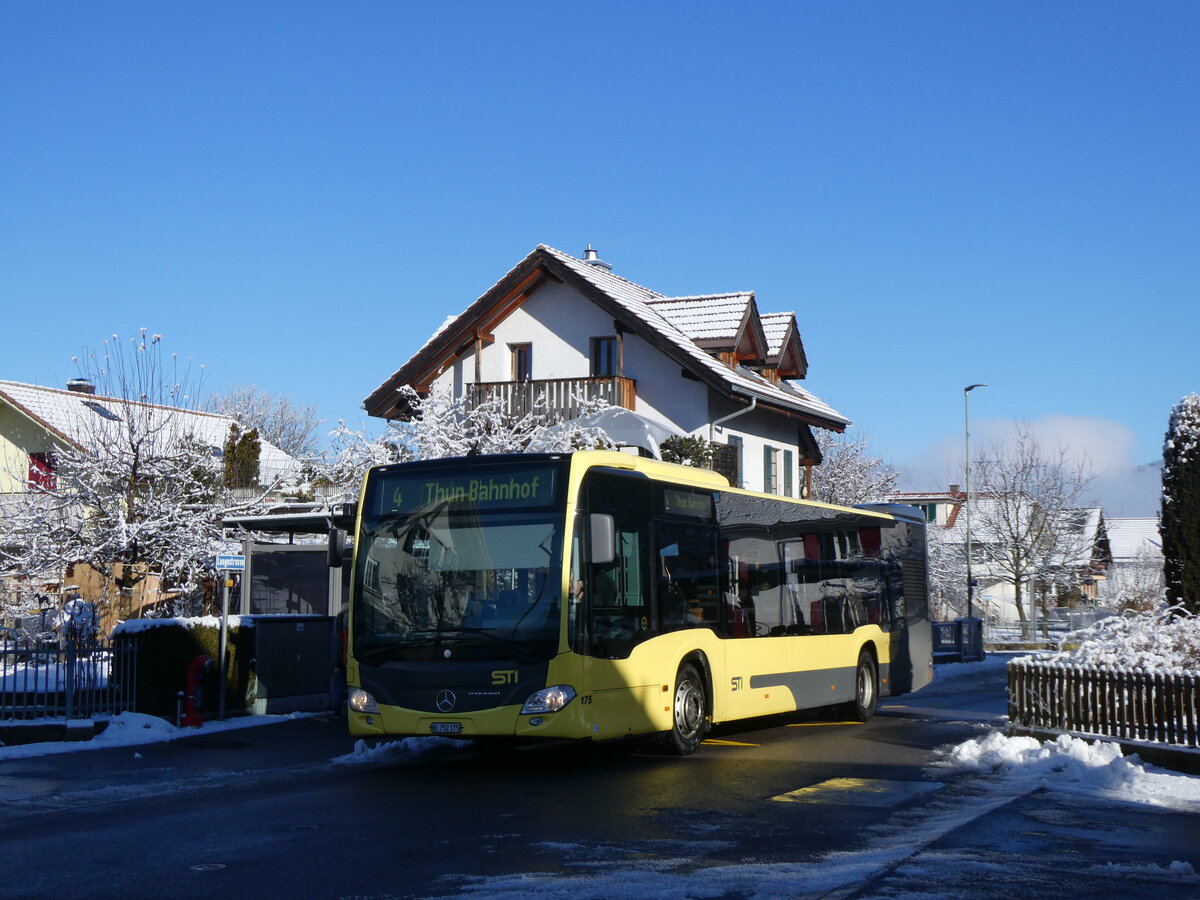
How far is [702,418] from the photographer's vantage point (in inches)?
1407

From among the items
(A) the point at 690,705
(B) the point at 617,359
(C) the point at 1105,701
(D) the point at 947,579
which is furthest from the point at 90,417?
(D) the point at 947,579

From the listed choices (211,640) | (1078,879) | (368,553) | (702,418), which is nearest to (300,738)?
(211,640)

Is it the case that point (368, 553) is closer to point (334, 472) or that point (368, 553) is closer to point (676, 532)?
point (676, 532)

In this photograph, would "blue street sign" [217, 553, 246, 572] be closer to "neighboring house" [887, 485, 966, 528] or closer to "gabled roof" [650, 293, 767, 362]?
"gabled roof" [650, 293, 767, 362]

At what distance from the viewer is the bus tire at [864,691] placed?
20.8 m

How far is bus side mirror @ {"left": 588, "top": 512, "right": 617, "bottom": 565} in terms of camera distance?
1355cm

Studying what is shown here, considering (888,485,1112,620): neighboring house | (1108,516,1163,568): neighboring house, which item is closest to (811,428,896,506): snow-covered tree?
(888,485,1112,620): neighboring house

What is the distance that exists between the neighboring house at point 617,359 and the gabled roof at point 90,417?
5.73 metres

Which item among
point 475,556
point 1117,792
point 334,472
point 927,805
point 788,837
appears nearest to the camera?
point 788,837

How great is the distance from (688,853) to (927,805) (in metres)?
3.23

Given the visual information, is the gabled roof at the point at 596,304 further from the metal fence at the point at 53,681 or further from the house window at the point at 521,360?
the metal fence at the point at 53,681

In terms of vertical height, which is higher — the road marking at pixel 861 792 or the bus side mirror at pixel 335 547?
the bus side mirror at pixel 335 547

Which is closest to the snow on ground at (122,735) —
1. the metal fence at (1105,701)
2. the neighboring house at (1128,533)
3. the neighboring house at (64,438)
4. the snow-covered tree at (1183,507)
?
the metal fence at (1105,701)

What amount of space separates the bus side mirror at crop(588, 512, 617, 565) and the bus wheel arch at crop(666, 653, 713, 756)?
2.26 meters
